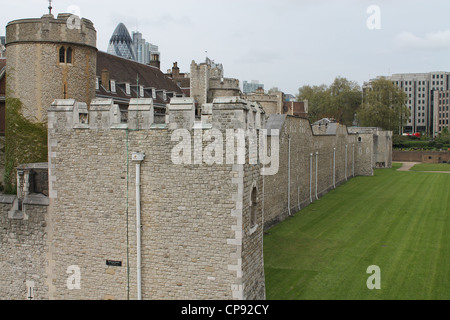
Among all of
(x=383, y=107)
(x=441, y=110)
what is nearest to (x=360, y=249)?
(x=383, y=107)

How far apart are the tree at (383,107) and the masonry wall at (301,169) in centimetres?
3730

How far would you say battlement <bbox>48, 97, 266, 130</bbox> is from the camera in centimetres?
1098

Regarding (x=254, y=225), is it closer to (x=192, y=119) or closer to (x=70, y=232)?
(x=192, y=119)

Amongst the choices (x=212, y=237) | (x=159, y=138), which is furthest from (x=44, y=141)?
(x=212, y=237)

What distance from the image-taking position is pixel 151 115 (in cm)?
1155

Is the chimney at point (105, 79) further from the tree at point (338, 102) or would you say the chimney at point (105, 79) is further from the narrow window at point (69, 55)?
the tree at point (338, 102)

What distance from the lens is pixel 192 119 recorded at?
11148mm

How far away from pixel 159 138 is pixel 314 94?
307 feet

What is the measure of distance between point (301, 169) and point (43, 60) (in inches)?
603

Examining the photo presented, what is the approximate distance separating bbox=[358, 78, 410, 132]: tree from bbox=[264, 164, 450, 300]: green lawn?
164ft

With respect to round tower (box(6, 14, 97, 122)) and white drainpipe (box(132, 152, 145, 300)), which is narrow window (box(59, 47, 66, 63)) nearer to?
round tower (box(6, 14, 97, 122))

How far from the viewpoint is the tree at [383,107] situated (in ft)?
263

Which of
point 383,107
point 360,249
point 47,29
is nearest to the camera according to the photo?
point 360,249

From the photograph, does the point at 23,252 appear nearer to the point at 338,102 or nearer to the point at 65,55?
the point at 65,55
